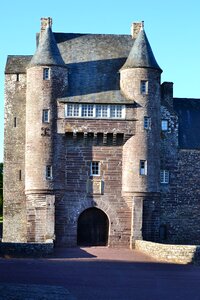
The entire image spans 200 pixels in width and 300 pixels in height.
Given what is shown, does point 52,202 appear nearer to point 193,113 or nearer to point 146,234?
point 146,234

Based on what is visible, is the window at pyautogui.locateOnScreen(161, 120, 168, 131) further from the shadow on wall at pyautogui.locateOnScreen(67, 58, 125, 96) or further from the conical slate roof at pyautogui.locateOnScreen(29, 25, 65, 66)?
the conical slate roof at pyautogui.locateOnScreen(29, 25, 65, 66)

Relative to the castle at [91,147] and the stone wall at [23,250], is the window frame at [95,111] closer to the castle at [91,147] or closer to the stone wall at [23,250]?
the castle at [91,147]

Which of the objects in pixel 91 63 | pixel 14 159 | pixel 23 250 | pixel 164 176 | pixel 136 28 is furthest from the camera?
pixel 136 28

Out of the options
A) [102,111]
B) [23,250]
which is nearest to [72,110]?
[102,111]

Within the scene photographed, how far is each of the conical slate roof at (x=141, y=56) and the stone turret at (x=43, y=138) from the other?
4.27 m

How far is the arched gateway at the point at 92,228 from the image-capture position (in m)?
43.7

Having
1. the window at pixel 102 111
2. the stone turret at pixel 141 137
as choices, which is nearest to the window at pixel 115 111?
the window at pixel 102 111

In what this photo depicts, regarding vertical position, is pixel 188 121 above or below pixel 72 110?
below

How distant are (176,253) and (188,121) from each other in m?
15.5

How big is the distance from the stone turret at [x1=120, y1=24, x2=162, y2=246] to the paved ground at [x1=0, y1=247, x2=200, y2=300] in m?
6.07

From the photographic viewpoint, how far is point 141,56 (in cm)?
4303

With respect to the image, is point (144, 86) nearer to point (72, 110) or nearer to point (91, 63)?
point (91, 63)

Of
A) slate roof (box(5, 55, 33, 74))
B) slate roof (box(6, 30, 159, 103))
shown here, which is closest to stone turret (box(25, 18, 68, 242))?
slate roof (box(6, 30, 159, 103))

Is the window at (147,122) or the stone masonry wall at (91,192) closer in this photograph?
the stone masonry wall at (91,192)
